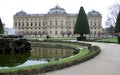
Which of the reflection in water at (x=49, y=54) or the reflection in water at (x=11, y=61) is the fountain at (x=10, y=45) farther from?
the reflection in water at (x=11, y=61)

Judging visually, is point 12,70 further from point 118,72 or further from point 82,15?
point 82,15

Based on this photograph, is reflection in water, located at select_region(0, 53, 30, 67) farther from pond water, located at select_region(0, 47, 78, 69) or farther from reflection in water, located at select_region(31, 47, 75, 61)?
reflection in water, located at select_region(31, 47, 75, 61)

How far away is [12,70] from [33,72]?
662 millimetres

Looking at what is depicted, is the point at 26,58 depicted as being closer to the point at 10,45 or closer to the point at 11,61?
the point at 11,61

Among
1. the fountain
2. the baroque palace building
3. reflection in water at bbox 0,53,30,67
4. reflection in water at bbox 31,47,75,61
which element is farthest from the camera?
the baroque palace building

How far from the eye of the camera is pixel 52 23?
70062mm

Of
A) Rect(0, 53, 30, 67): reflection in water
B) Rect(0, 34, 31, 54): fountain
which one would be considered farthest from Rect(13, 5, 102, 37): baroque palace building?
Rect(0, 53, 30, 67): reflection in water

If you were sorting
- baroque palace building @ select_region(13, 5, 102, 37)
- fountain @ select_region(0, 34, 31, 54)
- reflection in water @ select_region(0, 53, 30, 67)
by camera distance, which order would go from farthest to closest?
baroque palace building @ select_region(13, 5, 102, 37) < fountain @ select_region(0, 34, 31, 54) < reflection in water @ select_region(0, 53, 30, 67)

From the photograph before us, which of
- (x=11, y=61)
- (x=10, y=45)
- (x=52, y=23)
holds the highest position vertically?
(x=52, y=23)

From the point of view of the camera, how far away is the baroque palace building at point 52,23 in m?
69.7

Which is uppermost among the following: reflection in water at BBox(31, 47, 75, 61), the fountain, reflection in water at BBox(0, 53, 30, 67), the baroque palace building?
the baroque palace building

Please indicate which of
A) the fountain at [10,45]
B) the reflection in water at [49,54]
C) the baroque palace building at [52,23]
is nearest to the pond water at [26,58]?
the reflection in water at [49,54]

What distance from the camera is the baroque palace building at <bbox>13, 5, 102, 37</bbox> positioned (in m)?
69.7

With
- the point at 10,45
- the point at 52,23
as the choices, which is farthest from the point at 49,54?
the point at 52,23
